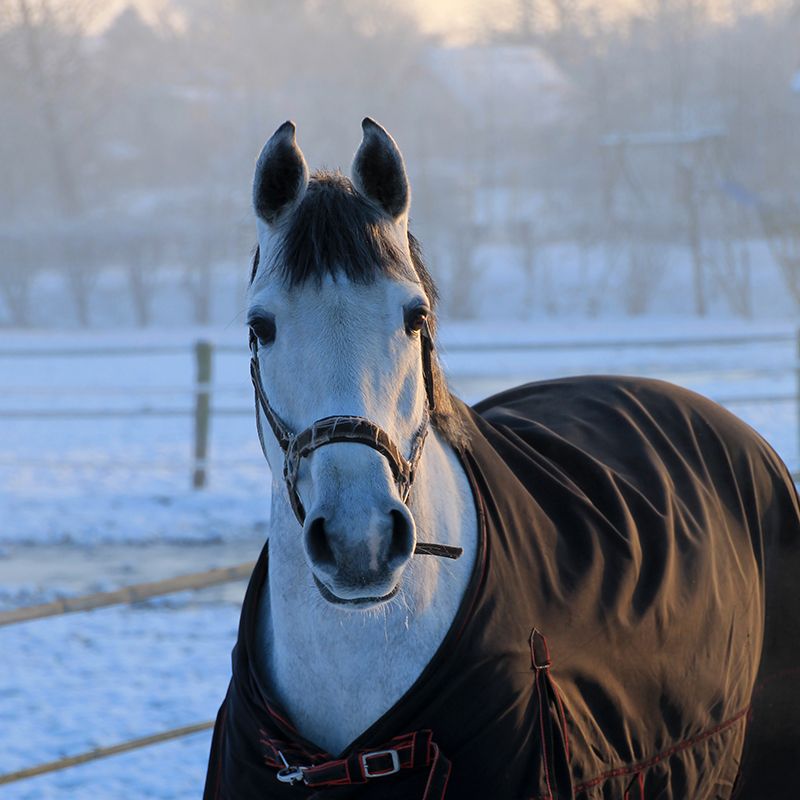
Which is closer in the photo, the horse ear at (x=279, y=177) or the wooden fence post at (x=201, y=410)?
the horse ear at (x=279, y=177)

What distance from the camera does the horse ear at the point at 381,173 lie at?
2.06 m

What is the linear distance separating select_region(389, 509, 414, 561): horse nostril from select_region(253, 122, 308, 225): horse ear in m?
0.67

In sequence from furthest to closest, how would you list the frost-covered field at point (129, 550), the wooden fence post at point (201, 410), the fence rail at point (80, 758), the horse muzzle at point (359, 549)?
1. the wooden fence post at point (201, 410)
2. the frost-covered field at point (129, 550)
3. the fence rail at point (80, 758)
4. the horse muzzle at point (359, 549)

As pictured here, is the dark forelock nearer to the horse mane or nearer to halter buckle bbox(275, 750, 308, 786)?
the horse mane

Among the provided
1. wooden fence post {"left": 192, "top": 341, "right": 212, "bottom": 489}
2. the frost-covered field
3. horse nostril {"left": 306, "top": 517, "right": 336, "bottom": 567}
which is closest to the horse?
horse nostril {"left": 306, "top": 517, "right": 336, "bottom": 567}

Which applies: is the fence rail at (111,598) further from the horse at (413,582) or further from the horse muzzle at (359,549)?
the horse muzzle at (359,549)

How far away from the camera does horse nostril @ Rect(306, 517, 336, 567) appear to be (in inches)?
67.2

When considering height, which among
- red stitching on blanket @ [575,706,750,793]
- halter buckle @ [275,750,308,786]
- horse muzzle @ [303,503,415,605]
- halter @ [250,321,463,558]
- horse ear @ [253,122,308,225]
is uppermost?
horse ear @ [253,122,308,225]

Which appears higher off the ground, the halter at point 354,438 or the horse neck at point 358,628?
the halter at point 354,438

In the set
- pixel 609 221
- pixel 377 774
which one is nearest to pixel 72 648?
pixel 377 774

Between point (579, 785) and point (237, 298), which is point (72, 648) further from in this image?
point (237, 298)

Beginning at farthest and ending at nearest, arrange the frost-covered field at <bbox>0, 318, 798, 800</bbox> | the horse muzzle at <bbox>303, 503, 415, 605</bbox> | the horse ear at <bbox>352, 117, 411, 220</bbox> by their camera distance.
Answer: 1. the frost-covered field at <bbox>0, 318, 798, 800</bbox>
2. the horse ear at <bbox>352, 117, 411, 220</bbox>
3. the horse muzzle at <bbox>303, 503, 415, 605</bbox>

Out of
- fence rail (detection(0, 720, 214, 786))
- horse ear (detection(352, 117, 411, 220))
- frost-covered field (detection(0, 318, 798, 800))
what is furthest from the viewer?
frost-covered field (detection(0, 318, 798, 800))

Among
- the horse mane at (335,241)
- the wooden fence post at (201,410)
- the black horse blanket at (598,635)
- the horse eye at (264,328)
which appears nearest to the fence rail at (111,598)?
the black horse blanket at (598,635)
